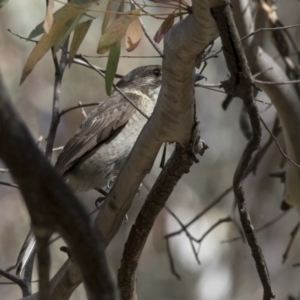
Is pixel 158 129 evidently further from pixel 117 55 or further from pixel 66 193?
pixel 66 193

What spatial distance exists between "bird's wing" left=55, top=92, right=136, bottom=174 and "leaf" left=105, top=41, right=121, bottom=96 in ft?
5.34

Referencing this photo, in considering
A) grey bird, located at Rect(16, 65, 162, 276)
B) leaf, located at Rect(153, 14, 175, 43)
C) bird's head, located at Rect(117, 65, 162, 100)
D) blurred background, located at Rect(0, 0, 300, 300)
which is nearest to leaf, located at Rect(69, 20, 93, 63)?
leaf, located at Rect(153, 14, 175, 43)

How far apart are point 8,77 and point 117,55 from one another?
4.80m

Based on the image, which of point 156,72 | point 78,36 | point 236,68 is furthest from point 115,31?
point 156,72

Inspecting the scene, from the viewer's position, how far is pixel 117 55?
2463mm

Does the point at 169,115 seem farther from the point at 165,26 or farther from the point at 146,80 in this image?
the point at 146,80

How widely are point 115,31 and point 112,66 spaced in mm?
220

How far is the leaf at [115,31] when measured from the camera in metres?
2.24

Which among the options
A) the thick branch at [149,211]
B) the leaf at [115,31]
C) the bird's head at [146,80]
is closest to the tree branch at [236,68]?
the thick branch at [149,211]

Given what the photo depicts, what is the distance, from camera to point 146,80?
4.66 meters

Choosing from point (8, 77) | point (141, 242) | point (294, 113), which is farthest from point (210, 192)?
point (141, 242)

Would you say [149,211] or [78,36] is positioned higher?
[78,36]

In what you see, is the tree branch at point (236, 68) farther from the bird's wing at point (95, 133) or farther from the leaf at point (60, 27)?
the bird's wing at point (95, 133)

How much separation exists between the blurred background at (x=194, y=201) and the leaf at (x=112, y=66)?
15.5 ft
